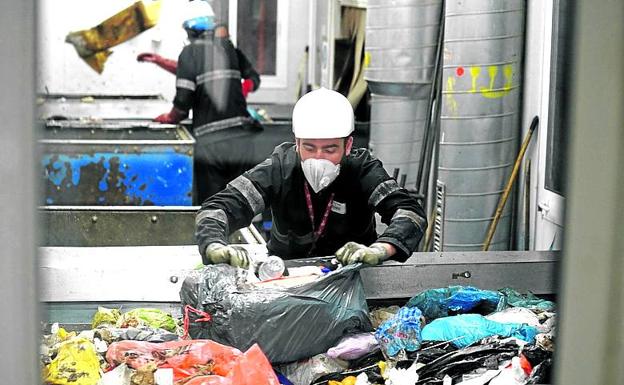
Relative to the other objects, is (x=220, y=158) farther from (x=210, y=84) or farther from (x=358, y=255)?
(x=358, y=255)

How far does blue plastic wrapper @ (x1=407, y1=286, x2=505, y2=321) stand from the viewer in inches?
120

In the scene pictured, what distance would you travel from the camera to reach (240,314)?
265cm

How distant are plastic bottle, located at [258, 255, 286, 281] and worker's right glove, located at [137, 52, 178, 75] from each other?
19.0 ft

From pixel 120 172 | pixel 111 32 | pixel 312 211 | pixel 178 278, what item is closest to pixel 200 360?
pixel 178 278

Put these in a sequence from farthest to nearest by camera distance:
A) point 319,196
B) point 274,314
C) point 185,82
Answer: point 185,82 → point 319,196 → point 274,314

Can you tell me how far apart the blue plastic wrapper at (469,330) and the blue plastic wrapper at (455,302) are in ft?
0.62

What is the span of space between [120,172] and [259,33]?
423cm

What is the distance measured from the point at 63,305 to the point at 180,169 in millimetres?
2945

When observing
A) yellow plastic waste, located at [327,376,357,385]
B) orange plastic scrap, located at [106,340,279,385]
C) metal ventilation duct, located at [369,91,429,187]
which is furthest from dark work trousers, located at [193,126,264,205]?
yellow plastic waste, located at [327,376,357,385]

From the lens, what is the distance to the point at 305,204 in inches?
147

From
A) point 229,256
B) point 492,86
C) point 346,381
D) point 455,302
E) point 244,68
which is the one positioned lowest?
point 346,381

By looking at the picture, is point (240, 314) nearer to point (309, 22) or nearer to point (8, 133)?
point (8, 133)

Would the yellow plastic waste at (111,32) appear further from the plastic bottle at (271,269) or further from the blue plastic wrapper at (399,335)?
the blue plastic wrapper at (399,335)

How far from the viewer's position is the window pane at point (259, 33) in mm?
9773
